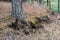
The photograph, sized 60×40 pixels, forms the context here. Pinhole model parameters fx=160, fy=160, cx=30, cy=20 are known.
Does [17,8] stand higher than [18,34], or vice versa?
[17,8]

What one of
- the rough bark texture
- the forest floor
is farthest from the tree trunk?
the forest floor

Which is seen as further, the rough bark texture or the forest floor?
the rough bark texture

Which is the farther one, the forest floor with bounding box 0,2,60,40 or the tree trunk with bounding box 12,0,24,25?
the tree trunk with bounding box 12,0,24,25

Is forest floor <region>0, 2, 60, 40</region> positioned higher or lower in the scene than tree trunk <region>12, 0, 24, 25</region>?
lower

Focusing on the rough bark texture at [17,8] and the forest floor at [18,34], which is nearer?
the forest floor at [18,34]

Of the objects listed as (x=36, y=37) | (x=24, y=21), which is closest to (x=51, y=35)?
(x=36, y=37)

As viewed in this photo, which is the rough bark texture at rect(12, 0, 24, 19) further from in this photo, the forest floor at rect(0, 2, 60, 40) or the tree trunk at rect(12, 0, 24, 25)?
the forest floor at rect(0, 2, 60, 40)

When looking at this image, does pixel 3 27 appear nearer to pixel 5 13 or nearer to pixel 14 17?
pixel 14 17

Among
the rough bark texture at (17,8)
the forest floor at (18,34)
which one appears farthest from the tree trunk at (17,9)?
the forest floor at (18,34)

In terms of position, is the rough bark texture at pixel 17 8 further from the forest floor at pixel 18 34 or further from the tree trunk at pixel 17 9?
the forest floor at pixel 18 34

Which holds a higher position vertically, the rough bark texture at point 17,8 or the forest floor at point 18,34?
the rough bark texture at point 17,8

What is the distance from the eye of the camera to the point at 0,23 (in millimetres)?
9000

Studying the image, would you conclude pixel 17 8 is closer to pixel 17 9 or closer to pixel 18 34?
pixel 17 9

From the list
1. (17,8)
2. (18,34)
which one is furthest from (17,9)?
(18,34)
